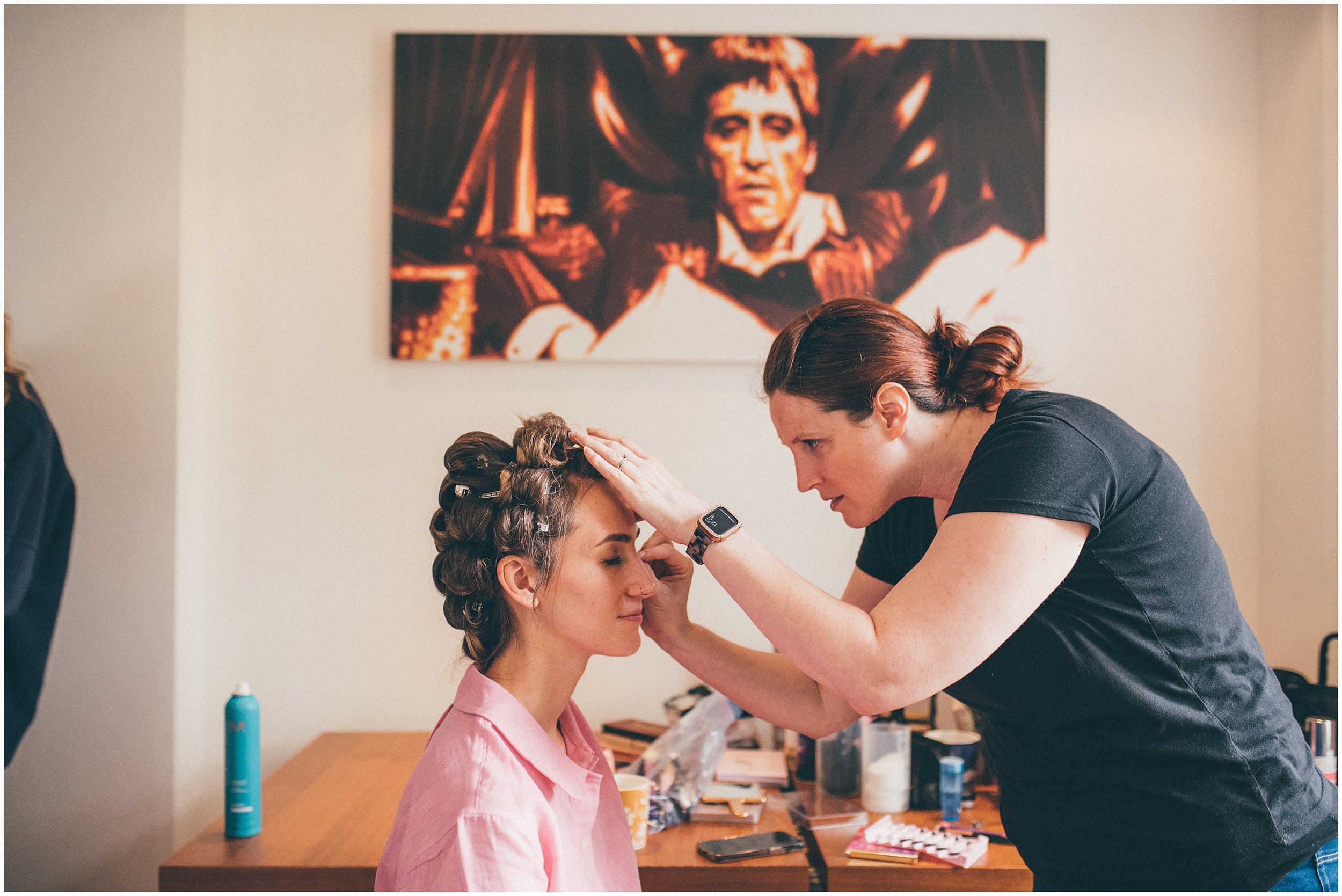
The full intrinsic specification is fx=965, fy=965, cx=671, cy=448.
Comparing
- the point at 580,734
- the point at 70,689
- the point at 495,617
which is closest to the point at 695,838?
the point at 580,734

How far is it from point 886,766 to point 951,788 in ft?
0.41

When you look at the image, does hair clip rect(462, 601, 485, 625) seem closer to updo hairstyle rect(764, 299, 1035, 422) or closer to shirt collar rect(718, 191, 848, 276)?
updo hairstyle rect(764, 299, 1035, 422)

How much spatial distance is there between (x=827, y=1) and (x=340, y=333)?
1.44m

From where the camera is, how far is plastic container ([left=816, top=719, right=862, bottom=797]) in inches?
76.3

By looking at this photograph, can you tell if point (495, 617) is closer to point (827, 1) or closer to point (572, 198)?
point (572, 198)

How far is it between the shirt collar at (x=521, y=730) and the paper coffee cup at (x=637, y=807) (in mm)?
332

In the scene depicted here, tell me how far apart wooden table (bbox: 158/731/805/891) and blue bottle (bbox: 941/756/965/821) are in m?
0.30

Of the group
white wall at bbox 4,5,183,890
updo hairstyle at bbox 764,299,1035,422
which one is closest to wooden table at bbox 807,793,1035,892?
updo hairstyle at bbox 764,299,1035,422

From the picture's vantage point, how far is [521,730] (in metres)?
1.20

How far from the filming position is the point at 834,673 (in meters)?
1.08

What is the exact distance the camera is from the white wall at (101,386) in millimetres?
2248

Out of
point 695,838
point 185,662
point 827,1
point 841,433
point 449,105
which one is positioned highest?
point 827,1

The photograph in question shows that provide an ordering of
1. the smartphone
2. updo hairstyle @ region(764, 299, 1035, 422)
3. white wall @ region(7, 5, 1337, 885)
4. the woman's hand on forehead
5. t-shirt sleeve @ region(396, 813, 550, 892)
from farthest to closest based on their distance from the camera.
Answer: white wall @ region(7, 5, 1337, 885) → the smartphone → updo hairstyle @ region(764, 299, 1035, 422) → the woman's hand on forehead → t-shirt sleeve @ region(396, 813, 550, 892)

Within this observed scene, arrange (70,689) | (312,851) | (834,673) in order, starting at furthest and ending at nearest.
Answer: (70,689)
(312,851)
(834,673)
